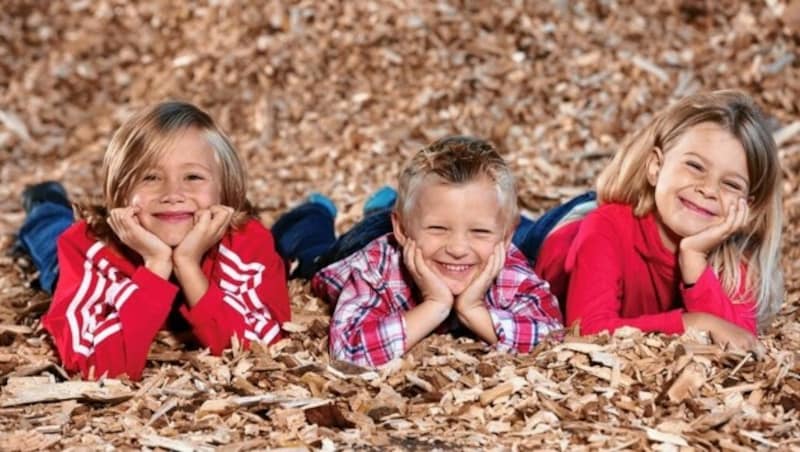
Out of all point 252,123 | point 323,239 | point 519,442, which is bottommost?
point 519,442

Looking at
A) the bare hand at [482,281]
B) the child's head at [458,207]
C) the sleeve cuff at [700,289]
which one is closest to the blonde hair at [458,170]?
the child's head at [458,207]

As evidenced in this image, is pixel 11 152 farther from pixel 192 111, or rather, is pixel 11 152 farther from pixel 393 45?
pixel 192 111

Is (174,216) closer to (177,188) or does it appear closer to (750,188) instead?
(177,188)

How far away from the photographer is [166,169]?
4496 mm

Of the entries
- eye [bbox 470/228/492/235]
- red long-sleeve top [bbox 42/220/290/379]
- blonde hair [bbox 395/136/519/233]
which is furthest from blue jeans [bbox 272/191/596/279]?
eye [bbox 470/228/492/235]

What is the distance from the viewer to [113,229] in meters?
4.48

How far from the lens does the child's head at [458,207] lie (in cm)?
430

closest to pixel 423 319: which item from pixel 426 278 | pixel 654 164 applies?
pixel 426 278

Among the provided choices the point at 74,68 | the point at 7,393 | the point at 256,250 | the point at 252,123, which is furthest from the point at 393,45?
the point at 7,393

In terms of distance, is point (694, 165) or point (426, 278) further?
point (694, 165)

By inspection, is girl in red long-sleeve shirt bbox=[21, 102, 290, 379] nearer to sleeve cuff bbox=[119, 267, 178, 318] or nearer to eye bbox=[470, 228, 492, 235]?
sleeve cuff bbox=[119, 267, 178, 318]

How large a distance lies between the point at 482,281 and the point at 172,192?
3.71 feet

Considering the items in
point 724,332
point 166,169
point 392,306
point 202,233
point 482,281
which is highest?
point 166,169

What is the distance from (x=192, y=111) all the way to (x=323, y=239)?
4.42 feet
